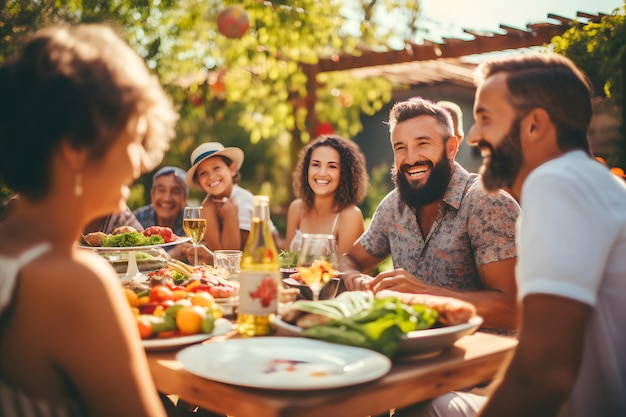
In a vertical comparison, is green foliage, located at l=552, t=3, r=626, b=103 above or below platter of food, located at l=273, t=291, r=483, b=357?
above

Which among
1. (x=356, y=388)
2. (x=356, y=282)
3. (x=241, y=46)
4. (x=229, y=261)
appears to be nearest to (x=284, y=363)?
(x=356, y=388)

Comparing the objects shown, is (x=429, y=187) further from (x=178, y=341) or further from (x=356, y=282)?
(x=178, y=341)

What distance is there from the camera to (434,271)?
323 centimetres

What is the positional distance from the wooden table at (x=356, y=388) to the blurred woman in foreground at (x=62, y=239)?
0.22m

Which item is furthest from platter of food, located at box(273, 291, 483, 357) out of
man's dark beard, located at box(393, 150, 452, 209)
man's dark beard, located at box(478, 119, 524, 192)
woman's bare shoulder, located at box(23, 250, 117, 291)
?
man's dark beard, located at box(393, 150, 452, 209)

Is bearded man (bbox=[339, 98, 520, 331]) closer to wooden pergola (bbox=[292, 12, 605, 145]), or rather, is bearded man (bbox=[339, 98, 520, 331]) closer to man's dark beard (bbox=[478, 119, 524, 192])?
man's dark beard (bbox=[478, 119, 524, 192])

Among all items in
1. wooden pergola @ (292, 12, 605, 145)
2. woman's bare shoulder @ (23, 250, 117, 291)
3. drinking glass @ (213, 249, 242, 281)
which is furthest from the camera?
wooden pergola @ (292, 12, 605, 145)

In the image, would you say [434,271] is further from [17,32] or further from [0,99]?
[17,32]

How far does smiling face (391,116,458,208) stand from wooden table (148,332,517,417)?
1404 mm

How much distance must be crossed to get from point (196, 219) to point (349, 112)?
10638 mm

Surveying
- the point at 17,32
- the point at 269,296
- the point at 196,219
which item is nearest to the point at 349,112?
the point at 17,32

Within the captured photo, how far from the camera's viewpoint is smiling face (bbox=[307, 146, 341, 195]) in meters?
4.93

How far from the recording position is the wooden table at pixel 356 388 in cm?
145

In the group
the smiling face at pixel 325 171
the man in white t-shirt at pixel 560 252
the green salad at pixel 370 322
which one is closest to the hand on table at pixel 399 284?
the green salad at pixel 370 322
